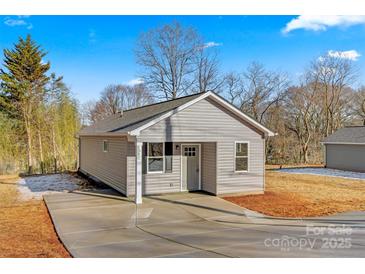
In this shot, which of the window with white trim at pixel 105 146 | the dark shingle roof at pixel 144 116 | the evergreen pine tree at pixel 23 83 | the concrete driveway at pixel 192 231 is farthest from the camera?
the evergreen pine tree at pixel 23 83

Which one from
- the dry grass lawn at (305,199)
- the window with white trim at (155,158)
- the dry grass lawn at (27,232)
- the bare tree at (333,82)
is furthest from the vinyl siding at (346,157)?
the dry grass lawn at (27,232)

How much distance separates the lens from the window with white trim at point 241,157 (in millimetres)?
12188

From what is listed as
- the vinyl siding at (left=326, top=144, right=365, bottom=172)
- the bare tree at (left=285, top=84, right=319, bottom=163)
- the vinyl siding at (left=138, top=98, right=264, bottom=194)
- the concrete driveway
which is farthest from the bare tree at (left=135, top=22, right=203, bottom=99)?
the concrete driveway

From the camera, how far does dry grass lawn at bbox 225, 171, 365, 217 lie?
977 centimetres

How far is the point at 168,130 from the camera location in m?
11.1

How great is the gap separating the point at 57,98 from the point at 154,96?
404 inches

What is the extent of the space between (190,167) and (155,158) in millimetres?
1682

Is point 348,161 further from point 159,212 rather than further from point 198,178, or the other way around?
point 159,212

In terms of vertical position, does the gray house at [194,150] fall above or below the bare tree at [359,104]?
below

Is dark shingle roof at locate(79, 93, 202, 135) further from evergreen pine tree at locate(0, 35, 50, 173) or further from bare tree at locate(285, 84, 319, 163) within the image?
bare tree at locate(285, 84, 319, 163)

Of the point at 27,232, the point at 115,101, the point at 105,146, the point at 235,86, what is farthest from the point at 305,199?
the point at 115,101

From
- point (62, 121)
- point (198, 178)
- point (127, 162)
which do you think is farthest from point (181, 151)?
point (62, 121)

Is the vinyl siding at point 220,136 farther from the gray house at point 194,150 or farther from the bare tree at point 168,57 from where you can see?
the bare tree at point 168,57

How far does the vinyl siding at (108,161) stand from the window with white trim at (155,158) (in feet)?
3.10
